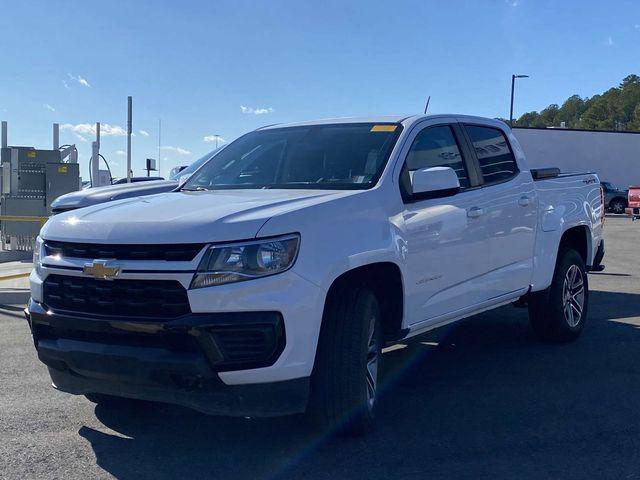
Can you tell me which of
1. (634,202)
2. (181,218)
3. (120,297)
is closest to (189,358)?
(120,297)

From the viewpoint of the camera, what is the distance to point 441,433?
4418 mm

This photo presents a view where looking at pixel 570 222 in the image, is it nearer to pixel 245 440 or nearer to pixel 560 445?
pixel 560 445

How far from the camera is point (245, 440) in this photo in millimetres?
4312

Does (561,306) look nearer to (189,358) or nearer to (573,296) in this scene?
(573,296)

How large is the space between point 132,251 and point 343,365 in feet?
4.12

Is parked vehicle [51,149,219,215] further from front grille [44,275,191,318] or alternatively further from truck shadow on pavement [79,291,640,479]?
front grille [44,275,191,318]

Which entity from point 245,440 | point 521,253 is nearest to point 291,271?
point 245,440

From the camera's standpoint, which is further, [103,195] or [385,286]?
[103,195]

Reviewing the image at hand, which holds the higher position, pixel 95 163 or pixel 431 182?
pixel 95 163

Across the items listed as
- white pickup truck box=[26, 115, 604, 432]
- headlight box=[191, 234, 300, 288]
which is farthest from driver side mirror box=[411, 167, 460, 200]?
headlight box=[191, 234, 300, 288]

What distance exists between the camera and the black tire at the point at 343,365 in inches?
155

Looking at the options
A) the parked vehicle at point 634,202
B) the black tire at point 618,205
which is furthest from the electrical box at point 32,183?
the black tire at point 618,205

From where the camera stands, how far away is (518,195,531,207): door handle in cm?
599

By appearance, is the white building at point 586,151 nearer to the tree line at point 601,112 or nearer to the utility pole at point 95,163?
the utility pole at point 95,163
